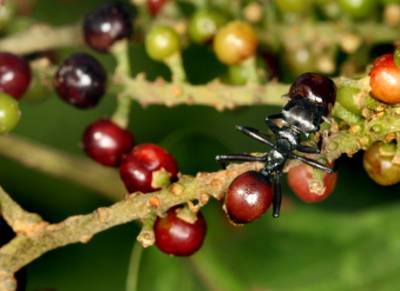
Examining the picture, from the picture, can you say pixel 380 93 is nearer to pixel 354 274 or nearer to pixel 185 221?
pixel 185 221

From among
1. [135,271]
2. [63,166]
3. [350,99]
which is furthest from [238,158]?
[63,166]

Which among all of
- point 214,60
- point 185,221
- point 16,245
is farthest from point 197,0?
point 16,245

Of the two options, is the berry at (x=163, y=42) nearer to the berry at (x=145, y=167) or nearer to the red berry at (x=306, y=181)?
the berry at (x=145, y=167)

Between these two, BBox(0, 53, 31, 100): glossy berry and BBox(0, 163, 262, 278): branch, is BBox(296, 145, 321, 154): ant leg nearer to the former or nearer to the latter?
BBox(0, 163, 262, 278): branch

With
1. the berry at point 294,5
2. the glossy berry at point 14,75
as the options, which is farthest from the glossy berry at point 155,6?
the glossy berry at point 14,75

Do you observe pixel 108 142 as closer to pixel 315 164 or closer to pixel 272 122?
pixel 272 122
